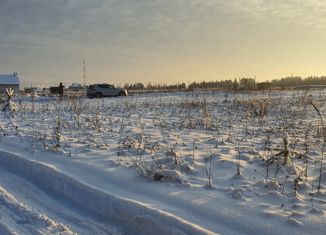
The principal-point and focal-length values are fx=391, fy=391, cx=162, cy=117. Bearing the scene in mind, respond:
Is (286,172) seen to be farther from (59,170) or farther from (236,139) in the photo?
(59,170)

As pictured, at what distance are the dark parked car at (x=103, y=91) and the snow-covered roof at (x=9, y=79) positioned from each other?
5134 cm

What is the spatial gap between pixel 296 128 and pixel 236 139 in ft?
8.06

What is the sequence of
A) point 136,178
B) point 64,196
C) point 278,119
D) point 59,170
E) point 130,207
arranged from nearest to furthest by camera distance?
point 130,207 → point 64,196 → point 136,178 → point 59,170 → point 278,119

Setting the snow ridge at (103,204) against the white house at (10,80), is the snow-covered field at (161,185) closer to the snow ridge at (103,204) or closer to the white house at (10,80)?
the snow ridge at (103,204)

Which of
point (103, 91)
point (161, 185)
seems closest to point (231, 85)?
point (103, 91)

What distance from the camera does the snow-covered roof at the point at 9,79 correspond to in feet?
268

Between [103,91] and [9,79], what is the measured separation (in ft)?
175

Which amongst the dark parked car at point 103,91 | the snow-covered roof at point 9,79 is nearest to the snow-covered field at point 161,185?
the dark parked car at point 103,91

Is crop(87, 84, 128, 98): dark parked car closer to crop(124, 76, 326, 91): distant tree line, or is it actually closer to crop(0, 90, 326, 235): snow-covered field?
crop(124, 76, 326, 91): distant tree line

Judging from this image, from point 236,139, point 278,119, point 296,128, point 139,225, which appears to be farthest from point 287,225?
point 278,119

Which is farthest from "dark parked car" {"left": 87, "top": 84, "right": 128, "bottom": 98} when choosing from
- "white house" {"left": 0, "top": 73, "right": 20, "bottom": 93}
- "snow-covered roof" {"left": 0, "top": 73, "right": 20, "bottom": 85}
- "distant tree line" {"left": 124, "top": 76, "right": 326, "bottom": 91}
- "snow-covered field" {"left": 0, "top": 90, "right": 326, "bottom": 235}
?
"snow-covered roof" {"left": 0, "top": 73, "right": 20, "bottom": 85}

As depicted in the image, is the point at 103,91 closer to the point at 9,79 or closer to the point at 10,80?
the point at 10,80

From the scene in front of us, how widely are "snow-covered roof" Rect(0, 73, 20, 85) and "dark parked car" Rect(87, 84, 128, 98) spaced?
2021 inches

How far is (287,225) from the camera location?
13.5 ft
